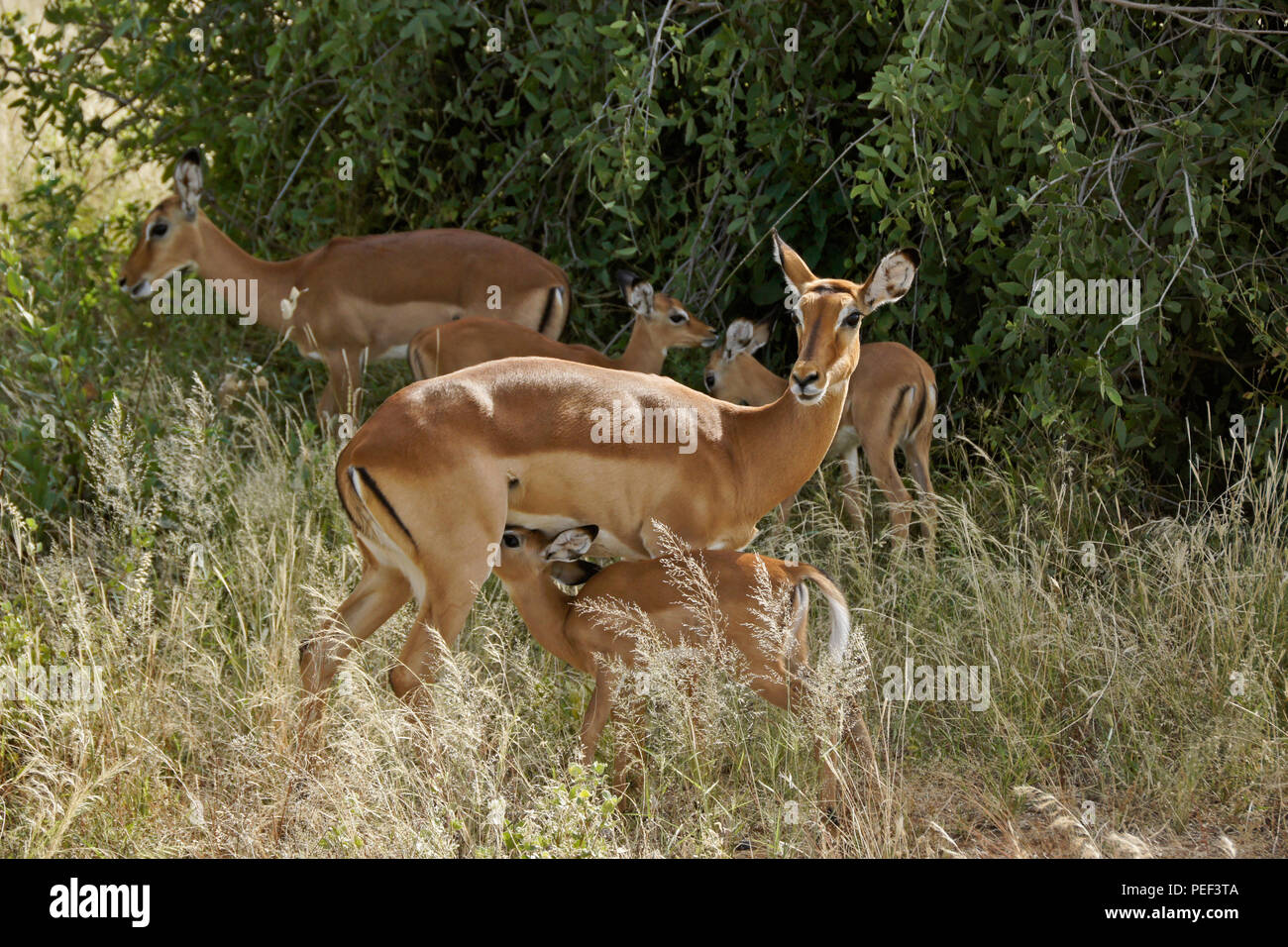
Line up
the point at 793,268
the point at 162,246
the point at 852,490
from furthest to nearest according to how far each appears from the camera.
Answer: the point at 162,246
the point at 852,490
the point at 793,268

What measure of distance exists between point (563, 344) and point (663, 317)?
17.4 inches

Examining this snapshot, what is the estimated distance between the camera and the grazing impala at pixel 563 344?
18.7 feet

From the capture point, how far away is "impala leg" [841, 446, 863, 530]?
18.1 ft

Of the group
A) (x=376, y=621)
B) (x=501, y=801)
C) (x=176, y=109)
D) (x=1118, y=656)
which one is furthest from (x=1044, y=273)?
(x=176, y=109)

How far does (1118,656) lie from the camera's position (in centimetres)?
416

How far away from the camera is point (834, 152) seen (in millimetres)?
6410

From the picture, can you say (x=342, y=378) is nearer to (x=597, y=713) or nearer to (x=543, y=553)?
(x=543, y=553)

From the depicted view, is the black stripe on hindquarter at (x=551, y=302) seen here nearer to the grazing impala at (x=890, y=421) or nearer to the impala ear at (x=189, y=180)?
the grazing impala at (x=890, y=421)

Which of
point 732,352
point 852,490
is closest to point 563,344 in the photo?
point 732,352

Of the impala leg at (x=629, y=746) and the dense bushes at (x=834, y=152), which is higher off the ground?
the dense bushes at (x=834, y=152)

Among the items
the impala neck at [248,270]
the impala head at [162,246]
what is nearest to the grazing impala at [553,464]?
the impala neck at [248,270]

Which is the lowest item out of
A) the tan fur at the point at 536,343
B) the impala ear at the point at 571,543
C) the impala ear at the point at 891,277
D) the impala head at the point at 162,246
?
the impala ear at the point at 571,543

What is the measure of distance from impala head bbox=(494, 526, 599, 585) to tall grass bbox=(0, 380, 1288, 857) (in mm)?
210

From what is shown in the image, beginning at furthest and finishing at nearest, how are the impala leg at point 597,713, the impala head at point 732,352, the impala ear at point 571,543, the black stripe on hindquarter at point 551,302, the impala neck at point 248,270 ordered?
the impala neck at point 248,270, the black stripe on hindquarter at point 551,302, the impala head at point 732,352, the impala ear at point 571,543, the impala leg at point 597,713
